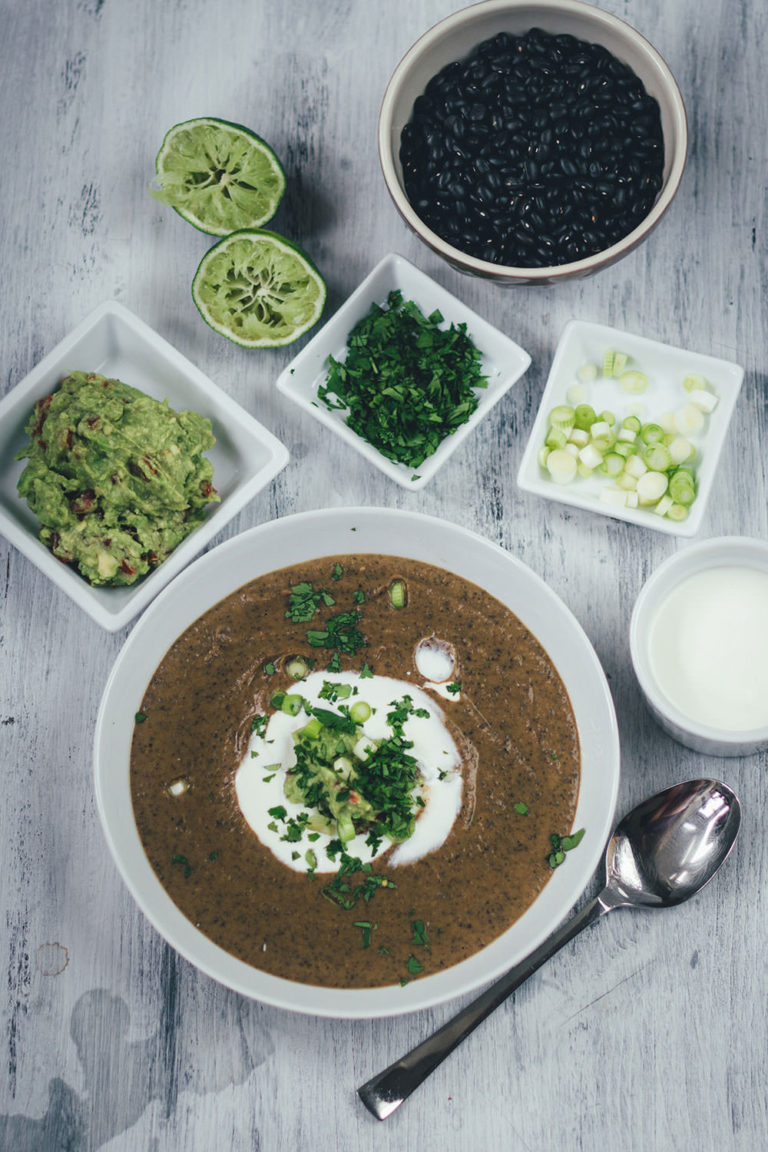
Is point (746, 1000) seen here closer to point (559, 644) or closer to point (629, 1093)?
point (629, 1093)

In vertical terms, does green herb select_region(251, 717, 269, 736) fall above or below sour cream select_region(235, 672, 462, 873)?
above

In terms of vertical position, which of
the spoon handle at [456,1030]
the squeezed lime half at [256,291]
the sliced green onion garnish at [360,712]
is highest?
the squeezed lime half at [256,291]

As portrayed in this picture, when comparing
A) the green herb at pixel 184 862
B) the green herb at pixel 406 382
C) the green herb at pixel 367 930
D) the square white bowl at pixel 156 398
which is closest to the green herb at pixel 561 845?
the green herb at pixel 367 930

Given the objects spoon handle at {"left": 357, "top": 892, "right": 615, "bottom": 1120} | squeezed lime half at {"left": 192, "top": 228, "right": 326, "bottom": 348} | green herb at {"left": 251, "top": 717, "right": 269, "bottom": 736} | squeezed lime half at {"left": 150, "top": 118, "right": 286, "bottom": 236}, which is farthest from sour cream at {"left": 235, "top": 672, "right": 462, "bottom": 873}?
squeezed lime half at {"left": 150, "top": 118, "right": 286, "bottom": 236}

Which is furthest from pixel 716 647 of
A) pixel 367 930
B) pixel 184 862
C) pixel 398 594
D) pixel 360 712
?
pixel 184 862

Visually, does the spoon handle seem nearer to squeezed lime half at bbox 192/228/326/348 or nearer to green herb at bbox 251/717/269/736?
green herb at bbox 251/717/269/736

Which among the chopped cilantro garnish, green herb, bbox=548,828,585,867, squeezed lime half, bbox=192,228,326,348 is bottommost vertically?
the chopped cilantro garnish

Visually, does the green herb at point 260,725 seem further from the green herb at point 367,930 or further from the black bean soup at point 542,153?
the black bean soup at point 542,153
